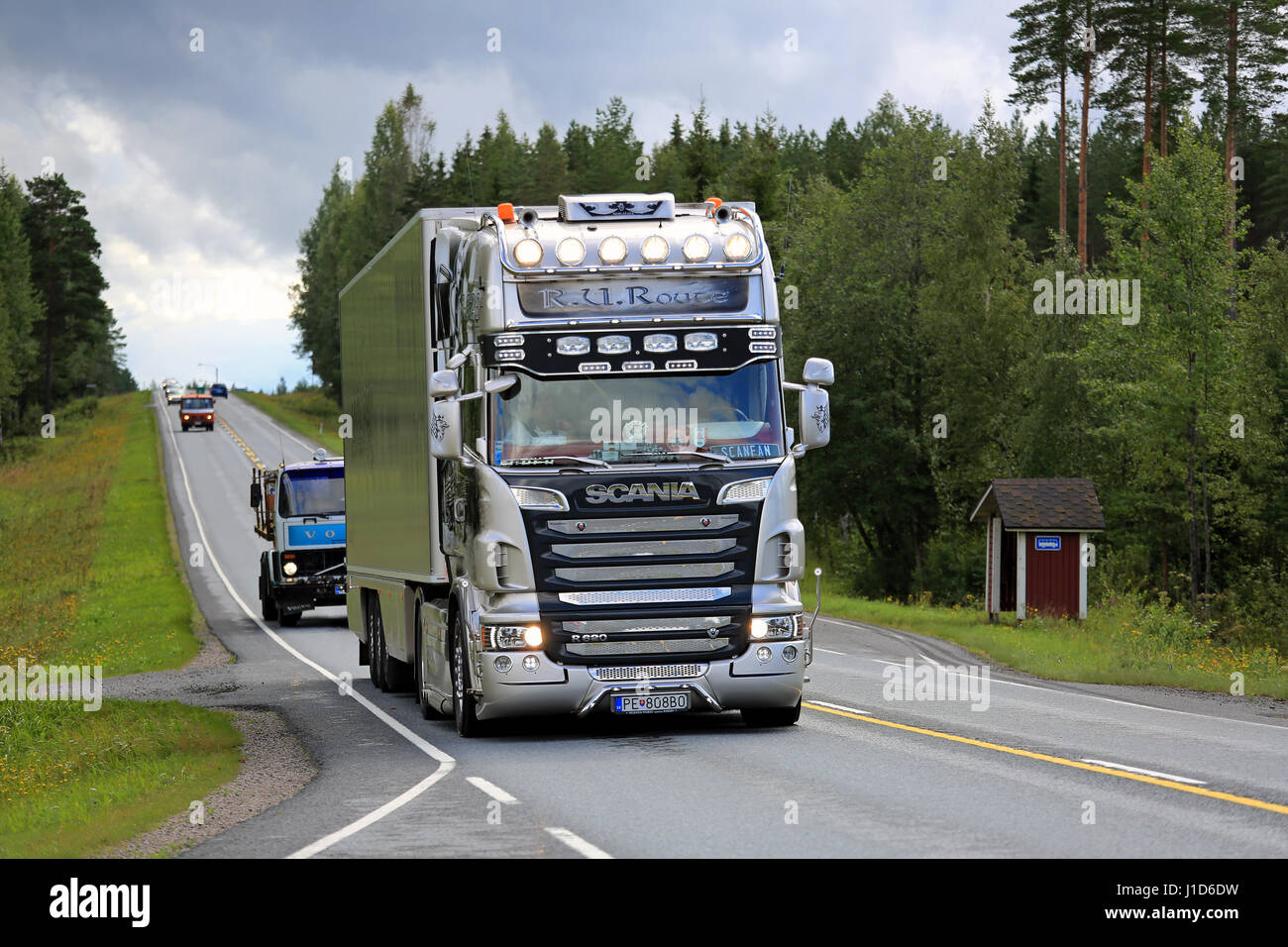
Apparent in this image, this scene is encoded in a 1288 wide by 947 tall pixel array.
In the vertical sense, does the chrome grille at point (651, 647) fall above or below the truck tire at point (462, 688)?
above

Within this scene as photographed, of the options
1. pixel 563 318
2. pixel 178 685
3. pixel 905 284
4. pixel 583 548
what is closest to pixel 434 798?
pixel 583 548

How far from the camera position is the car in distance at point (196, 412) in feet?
329

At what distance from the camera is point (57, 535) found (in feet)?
183

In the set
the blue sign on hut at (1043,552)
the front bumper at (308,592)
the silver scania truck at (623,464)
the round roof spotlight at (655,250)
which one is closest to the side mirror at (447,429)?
the silver scania truck at (623,464)

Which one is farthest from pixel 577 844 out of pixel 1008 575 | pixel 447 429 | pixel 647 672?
pixel 1008 575

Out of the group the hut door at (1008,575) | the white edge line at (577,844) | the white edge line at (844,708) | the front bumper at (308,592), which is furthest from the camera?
the hut door at (1008,575)

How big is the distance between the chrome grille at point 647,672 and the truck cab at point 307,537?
20860mm

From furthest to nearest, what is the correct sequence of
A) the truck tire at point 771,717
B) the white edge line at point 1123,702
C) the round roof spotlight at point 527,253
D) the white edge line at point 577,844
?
the white edge line at point 1123,702
the truck tire at point 771,717
the round roof spotlight at point 527,253
the white edge line at point 577,844

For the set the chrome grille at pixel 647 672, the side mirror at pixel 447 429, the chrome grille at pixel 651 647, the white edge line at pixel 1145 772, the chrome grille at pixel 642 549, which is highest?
the side mirror at pixel 447 429

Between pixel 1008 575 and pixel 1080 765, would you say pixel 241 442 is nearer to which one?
pixel 1008 575

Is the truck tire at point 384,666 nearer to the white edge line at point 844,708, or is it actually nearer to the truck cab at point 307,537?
the white edge line at point 844,708

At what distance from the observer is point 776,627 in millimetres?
13094

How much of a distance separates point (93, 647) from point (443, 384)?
65.5 ft
